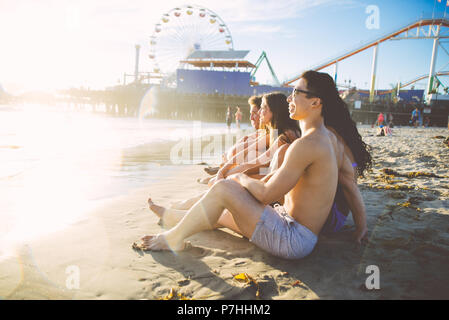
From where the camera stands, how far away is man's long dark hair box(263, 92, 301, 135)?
2.81 meters

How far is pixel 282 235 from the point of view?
6.15 ft

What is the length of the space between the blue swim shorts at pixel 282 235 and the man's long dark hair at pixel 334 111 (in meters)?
0.74

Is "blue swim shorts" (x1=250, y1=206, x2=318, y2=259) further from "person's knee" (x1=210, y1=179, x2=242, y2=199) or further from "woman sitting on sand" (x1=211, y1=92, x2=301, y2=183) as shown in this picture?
"woman sitting on sand" (x1=211, y1=92, x2=301, y2=183)

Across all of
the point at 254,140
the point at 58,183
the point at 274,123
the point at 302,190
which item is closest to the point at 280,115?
the point at 274,123

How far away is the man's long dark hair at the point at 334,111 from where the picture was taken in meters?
1.82

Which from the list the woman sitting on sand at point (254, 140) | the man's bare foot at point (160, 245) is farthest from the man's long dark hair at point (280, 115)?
the man's bare foot at point (160, 245)

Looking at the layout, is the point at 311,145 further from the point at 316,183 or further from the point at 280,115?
the point at 280,115

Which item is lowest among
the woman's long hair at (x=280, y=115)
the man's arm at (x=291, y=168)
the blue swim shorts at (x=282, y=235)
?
the blue swim shorts at (x=282, y=235)

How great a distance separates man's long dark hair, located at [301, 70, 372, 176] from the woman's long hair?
0.70 metres

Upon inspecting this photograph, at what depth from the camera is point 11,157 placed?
6598mm

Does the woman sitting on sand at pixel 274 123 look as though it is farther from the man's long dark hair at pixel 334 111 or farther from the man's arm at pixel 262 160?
the man's long dark hair at pixel 334 111

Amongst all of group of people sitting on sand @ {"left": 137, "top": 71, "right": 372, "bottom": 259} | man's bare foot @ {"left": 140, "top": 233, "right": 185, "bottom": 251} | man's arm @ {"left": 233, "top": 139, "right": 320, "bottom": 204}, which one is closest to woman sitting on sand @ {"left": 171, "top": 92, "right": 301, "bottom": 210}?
group of people sitting on sand @ {"left": 137, "top": 71, "right": 372, "bottom": 259}

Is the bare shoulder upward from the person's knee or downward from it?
upward
